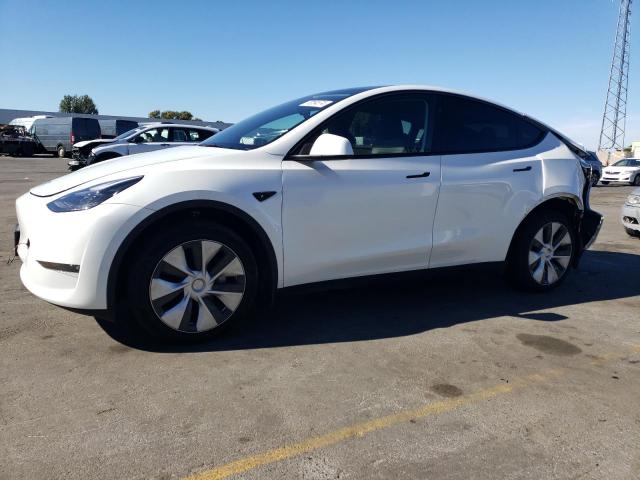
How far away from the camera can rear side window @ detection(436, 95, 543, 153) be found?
13.5 ft

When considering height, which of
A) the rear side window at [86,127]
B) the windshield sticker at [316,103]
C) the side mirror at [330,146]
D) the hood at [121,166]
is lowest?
the hood at [121,166]

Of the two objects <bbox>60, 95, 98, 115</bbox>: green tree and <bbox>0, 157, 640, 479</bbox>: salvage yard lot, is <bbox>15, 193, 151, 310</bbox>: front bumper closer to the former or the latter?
<bbox>0, 157, 640, 479</bbox>: salvage yard lot

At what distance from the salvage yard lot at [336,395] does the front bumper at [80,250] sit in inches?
16.2

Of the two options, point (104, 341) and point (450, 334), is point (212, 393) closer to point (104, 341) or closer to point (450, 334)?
Result: point (104, 341)

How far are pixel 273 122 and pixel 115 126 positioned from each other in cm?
2728

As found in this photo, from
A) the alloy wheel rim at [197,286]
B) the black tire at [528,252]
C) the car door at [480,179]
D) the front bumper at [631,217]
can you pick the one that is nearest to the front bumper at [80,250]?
the alloy wheel rim at [197,286]

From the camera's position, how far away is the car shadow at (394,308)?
3.50 m

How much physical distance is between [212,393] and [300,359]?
64 cm

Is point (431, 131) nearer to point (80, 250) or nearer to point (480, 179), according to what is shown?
point (480, 179)

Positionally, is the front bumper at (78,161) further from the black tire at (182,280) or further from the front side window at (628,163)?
the front side window at (628,163)

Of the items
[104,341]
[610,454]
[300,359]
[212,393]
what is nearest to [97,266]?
[104,341]

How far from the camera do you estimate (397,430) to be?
242 cm

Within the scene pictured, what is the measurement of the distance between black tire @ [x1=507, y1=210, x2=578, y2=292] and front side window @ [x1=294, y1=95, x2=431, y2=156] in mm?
1225

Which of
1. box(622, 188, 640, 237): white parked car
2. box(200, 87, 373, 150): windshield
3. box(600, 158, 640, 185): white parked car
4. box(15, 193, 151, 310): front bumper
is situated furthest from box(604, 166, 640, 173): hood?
box(15, 193, 151, 310): front bumper
